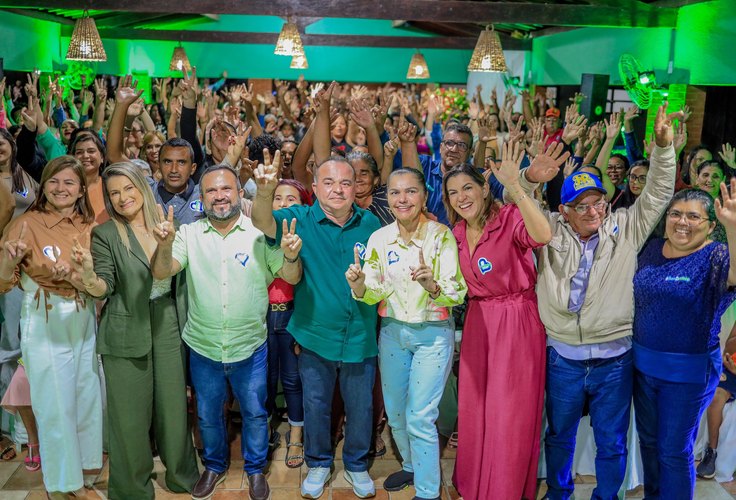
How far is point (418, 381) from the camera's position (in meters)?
3.21

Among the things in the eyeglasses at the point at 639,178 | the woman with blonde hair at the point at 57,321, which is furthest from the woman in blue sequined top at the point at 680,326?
the woman with blonde hair at the point at 57,321

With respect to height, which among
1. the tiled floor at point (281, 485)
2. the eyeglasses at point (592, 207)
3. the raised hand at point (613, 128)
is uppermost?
the raised hand at point (613, 128)

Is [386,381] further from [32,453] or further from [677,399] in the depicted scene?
[32,453]

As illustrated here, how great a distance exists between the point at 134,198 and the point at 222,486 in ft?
5.22

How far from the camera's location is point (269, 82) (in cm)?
1670

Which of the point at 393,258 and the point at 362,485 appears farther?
the point at 362,485

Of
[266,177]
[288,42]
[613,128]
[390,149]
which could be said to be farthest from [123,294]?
[288,42]

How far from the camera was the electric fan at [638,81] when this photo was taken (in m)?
6.09

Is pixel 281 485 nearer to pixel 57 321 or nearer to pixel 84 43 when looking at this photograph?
pixel 57 321

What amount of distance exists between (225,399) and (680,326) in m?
2.16

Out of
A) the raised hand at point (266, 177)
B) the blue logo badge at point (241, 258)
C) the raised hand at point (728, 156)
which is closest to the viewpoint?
the raised hand at point (266, 177)

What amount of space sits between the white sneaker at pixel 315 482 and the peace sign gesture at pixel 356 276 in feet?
3.55

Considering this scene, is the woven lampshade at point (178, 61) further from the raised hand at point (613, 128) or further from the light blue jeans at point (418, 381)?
the light blue jeans at point (418, 381)

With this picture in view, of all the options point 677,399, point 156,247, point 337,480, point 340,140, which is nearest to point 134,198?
point 156,247
